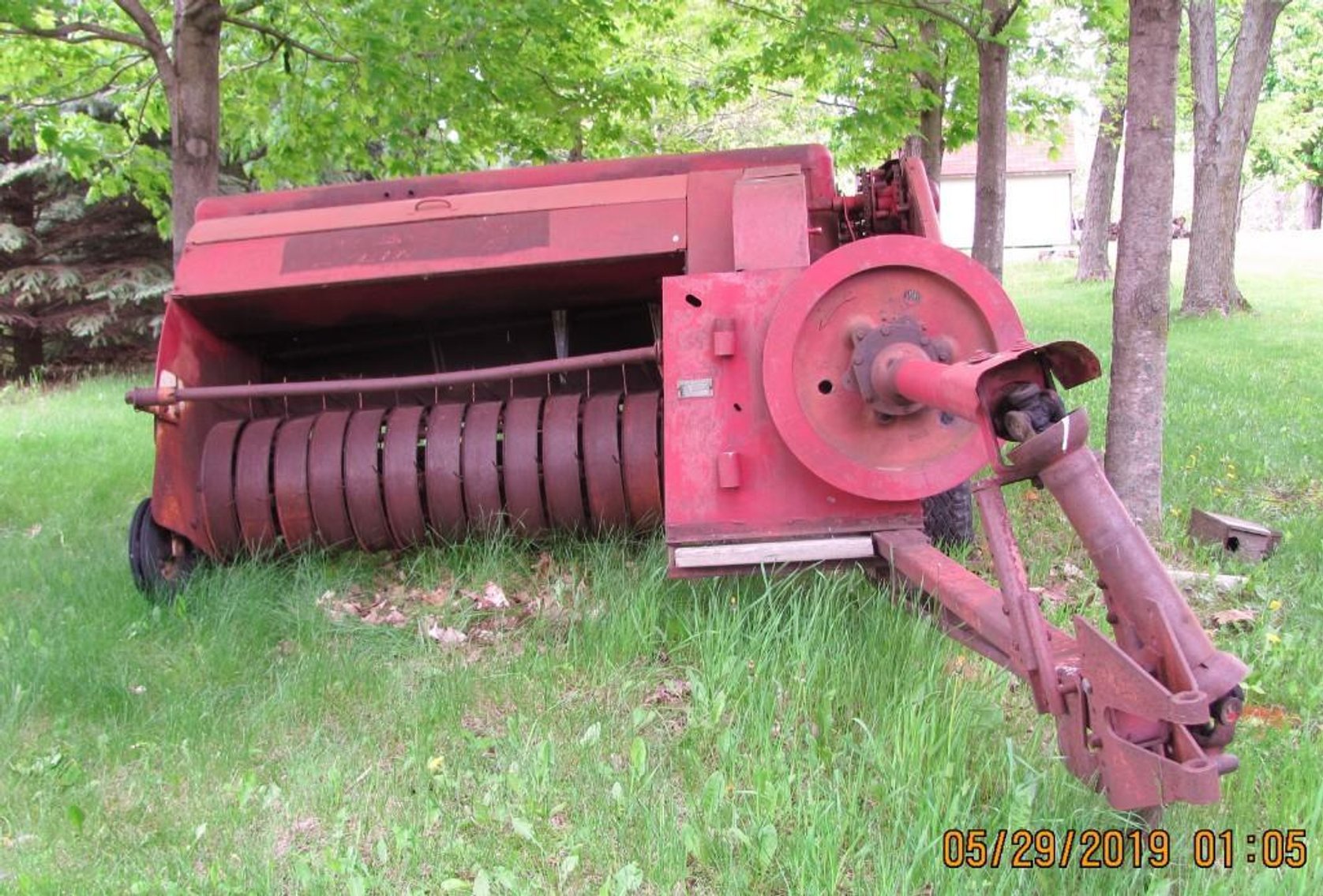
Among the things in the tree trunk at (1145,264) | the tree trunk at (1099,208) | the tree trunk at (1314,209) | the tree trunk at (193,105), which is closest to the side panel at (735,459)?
the tree trunk at (1145,264)

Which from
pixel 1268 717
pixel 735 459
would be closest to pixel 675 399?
pixel 735 459

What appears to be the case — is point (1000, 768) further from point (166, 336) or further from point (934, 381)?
point (166, 336)

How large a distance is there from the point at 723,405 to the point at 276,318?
7.12 ft

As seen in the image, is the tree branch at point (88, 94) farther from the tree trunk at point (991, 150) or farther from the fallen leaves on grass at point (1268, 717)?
the fallen leaves on grass at point (1268, 717)

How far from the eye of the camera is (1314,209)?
4322cm

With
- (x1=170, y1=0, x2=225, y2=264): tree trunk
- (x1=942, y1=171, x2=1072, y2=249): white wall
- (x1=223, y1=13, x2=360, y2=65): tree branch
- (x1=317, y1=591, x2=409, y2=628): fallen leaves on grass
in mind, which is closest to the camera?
(x1=317, y1=591, x2=409, y2=628): fallen leaves on grass

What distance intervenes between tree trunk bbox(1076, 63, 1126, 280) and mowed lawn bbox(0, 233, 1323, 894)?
1704cm

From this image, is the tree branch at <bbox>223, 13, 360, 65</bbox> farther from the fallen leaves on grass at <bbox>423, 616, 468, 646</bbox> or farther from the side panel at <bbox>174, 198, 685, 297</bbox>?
the fallen leaves on grass at <bbox>423, 616, 468, 646</bbox>

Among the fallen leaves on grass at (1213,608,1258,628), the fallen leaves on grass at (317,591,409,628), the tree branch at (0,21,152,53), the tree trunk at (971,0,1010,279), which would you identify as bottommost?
the fallen leaves on grass at (317,591,409,628)

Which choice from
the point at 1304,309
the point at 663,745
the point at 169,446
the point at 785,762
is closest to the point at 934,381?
the point at 785,762

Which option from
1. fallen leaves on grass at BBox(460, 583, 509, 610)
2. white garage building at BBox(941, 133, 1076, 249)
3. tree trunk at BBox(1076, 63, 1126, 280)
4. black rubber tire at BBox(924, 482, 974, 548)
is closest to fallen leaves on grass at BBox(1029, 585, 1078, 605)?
black rubber tire at BBox(924, 482, 974, 548)

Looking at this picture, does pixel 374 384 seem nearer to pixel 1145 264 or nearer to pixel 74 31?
pixel 1145 264
